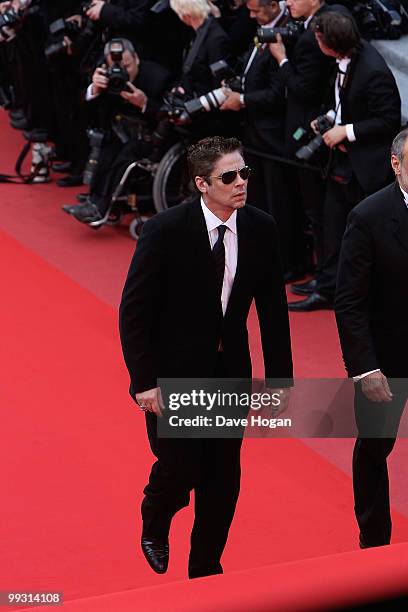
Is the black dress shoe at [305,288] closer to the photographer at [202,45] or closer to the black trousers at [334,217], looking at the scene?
the black trousers at [334,217]

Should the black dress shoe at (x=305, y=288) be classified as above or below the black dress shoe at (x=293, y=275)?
above

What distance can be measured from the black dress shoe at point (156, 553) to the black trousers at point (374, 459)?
0.68m

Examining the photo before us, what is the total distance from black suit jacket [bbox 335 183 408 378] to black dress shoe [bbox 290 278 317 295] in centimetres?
299

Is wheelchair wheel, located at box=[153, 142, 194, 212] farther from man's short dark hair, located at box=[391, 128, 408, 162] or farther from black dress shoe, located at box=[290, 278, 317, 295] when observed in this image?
man's short dark hair, located at box=[391, 128, 408, 162]

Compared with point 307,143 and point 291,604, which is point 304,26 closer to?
point 307,143

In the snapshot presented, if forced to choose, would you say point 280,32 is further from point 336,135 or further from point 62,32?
point 62,32

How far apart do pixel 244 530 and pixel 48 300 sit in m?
2.80

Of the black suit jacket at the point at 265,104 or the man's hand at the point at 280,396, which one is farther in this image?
the black suit jacket at the point at 265,104

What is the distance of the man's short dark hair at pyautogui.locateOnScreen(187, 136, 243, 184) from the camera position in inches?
145

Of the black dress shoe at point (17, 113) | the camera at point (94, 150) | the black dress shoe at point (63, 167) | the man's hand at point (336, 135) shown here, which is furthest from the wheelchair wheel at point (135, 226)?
the black dress shoe at point (17, 113)

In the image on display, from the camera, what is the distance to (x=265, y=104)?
6.86 meters

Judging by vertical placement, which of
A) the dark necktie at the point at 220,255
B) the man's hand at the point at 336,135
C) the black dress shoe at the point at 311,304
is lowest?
the black dress shoe at the point at 311,304

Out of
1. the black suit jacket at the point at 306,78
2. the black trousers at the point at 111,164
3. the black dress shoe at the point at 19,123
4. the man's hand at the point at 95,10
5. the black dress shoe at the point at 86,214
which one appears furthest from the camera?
the black dress shoe at the point at 19,123

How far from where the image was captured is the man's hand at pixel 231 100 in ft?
22.8
